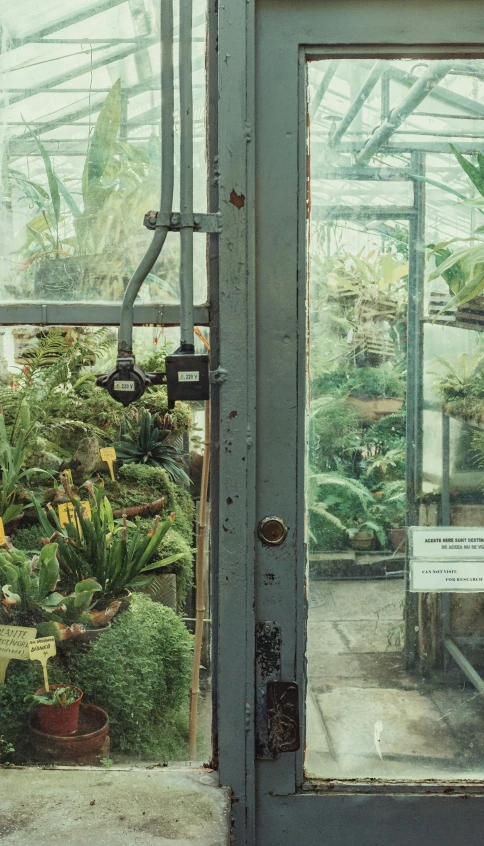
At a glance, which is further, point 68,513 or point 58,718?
point 68,513

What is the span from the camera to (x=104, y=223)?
155cm

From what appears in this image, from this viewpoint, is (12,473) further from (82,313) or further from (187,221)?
(187,221)

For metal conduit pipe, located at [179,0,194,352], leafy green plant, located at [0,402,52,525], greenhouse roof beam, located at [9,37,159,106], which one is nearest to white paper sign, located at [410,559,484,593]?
metal conduit pipe, located at [179,0,194,352]

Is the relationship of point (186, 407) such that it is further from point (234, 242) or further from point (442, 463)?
point (442, 463)

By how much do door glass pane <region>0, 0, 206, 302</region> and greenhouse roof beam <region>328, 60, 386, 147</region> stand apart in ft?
0.92

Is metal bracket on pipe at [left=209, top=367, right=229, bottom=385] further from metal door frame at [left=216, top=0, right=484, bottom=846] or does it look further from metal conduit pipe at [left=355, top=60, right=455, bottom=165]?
metal conduit pipe at [left=355, top=60, right=455, bottom=165]

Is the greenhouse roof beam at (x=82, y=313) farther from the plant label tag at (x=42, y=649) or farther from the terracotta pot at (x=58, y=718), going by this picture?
the terracotta pot at (x=58, y=718)

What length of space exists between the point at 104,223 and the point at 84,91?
279 millimetres

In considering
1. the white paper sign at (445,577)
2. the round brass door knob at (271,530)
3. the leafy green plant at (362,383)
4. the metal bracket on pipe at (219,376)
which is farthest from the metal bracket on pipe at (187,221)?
the white paper sign at (445,577)

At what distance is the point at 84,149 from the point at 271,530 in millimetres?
898

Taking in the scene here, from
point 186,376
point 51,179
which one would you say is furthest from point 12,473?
point 51,179

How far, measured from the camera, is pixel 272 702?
59.9 inches

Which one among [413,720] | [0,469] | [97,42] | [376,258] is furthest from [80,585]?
[97,42]

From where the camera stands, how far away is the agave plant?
1.85 m
